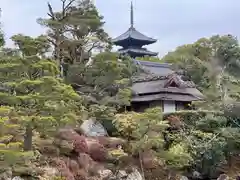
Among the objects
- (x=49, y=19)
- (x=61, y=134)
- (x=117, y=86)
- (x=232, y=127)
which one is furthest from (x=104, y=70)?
(x=232, y=127)

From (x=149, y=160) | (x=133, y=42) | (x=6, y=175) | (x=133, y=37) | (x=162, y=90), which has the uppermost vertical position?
(x=133, y=37)

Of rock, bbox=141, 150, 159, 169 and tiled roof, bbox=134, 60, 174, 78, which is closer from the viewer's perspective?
rock, bbox=141, 150, 159, 169

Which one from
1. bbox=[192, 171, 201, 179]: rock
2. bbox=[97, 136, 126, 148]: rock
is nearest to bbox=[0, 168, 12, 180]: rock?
bbox=[97, 136, 126, 148]: rock

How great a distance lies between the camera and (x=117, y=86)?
16547 millimetres

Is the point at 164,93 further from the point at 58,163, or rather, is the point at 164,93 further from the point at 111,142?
the point at 58,163

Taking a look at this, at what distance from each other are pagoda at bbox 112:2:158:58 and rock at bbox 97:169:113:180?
65.4 feet

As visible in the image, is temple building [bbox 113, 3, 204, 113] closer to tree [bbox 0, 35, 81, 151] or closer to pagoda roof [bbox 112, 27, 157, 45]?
tree [bbox 0, 35, 81, 151]

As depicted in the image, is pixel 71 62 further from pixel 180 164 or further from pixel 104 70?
pixel 180 164

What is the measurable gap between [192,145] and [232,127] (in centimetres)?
209

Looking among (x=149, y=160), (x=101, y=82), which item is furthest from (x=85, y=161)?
(x=101, y=82)

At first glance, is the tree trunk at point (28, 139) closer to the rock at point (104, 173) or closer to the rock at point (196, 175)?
the rock at point (104, 173)

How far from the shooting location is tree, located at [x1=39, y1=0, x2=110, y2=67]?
15.8m

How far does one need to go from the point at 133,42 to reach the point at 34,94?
72.8 feet

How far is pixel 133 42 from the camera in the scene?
106ft
